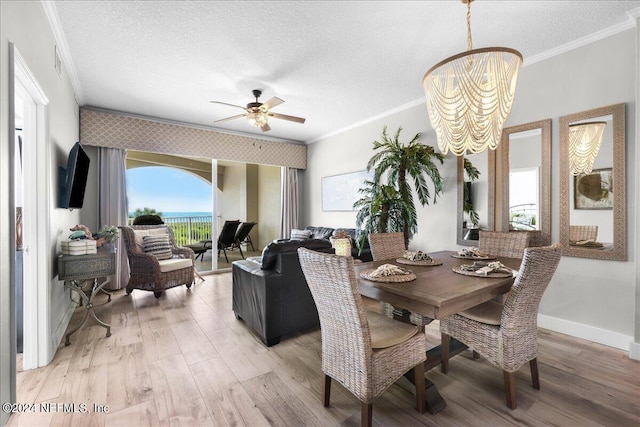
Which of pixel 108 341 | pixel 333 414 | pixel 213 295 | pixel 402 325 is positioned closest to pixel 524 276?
pixel 402 325

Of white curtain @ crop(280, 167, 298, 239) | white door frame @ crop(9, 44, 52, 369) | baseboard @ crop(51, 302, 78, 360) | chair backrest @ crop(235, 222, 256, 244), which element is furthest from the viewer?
white curtain @ crop(280, 167, 298, 239)

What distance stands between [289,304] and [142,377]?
119 cm

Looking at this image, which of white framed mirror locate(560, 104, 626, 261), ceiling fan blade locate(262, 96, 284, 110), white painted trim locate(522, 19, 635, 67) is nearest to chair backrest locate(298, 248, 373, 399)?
ceiling fan blade locate(262, 96, 284, 110)

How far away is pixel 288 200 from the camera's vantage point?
6.30 meters

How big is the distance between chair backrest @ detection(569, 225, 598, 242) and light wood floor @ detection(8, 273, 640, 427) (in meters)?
0.93

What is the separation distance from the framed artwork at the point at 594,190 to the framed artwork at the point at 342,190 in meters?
2.73

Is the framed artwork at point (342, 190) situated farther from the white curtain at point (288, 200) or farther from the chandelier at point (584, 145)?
the chandelier at point (584, 145)

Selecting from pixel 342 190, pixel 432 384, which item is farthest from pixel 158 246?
pixel 432 384

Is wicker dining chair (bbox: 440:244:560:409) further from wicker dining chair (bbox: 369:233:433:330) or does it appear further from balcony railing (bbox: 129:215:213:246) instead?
balcony railing (bbox: 129:215:213:246)

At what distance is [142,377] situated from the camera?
6.62 ft

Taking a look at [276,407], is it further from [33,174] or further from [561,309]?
[561,309]

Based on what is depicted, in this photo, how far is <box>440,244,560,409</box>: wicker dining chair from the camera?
1.57 metres

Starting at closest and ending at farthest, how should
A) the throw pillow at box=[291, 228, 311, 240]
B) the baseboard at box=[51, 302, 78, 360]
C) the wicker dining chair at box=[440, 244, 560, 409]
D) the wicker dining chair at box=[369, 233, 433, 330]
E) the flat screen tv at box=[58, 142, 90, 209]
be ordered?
the wicker dining chair at box=[440, 244, 560, 409] < the baseboard at box=[51, 302, 78, 360] < the wicker dining chair at box=[369, 233, 433, 330] < the flat screen tv at box=[58, 142, 90, 209] < the throw pillow at box=[291, 228, 311, 240]

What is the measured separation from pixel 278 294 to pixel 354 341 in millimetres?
1214
